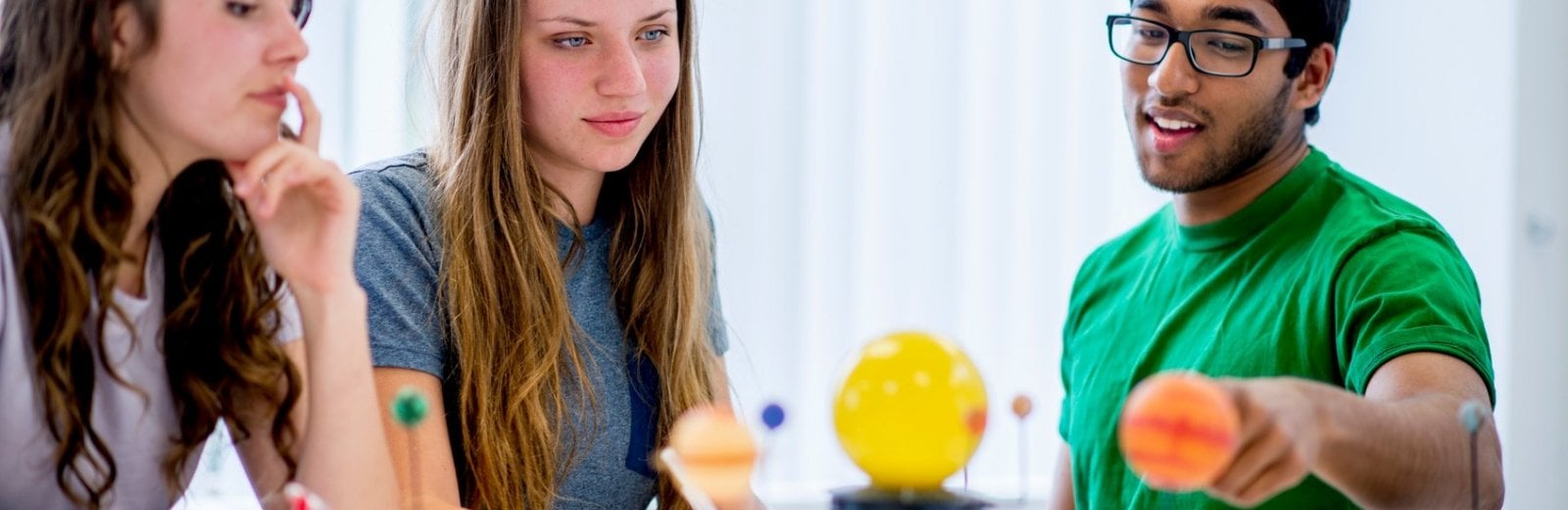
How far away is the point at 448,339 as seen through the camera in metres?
1.60

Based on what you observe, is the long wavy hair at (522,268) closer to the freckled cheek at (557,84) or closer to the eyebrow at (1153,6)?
the freckled cheek at (557,84)

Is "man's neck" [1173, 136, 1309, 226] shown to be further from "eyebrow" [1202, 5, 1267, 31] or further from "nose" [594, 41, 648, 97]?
"nose" [594, 41, 648, 97]

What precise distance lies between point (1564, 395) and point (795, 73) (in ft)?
5.69

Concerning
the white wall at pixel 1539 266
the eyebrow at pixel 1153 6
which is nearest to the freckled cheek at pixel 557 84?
the eyebrow at pixel 1153 6

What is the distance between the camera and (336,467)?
140 cm

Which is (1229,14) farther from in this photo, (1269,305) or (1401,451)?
(1401,451)

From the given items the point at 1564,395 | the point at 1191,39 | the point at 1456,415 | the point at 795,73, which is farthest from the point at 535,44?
the point at 1564,395

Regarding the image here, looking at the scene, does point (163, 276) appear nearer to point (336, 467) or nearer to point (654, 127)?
point (336, 467)

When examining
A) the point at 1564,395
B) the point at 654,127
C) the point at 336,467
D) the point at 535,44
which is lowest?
the point at 1564,395

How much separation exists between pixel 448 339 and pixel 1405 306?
984 millimetres

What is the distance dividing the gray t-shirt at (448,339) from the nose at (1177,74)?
684 millimetres

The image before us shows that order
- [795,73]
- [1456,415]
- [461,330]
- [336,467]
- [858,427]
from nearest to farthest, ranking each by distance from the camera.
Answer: [858,427] < [1456,415] < [336,467] < [461,330] < [795,73]

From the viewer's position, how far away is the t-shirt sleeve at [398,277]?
1.54m

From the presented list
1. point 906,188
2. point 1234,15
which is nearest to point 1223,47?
point 1234,15
